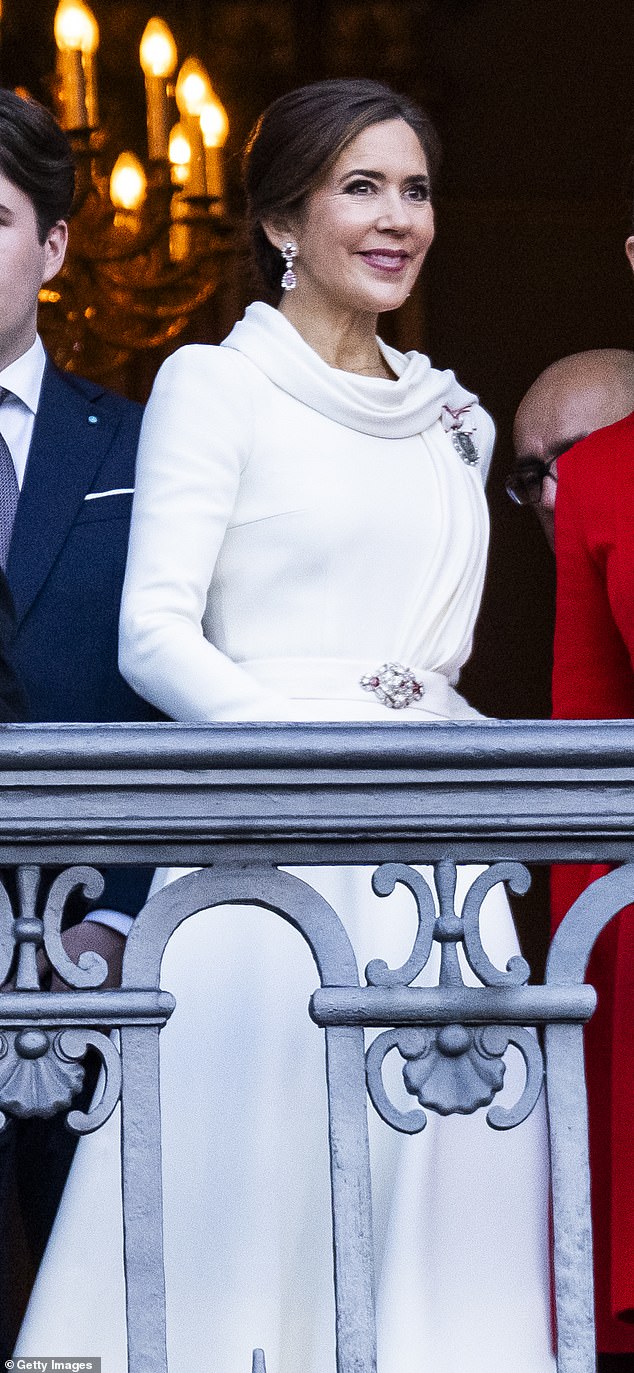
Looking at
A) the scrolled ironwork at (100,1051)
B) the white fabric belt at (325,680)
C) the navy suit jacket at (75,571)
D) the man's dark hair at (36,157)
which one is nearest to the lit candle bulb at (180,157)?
the man's dark hair at (36,157)

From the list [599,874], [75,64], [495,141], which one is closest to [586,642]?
[599,874]

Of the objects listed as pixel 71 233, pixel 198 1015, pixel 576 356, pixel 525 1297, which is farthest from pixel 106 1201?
pixel 71 233

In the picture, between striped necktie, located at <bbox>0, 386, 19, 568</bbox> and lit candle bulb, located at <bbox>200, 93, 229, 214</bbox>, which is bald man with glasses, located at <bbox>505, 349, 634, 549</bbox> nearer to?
striped necktie, located at <bbox>0, 386, 19, 568</bbox>

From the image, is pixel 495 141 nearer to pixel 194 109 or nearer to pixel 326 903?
pixel 194 109

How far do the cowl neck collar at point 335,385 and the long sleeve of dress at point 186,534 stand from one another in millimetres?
58

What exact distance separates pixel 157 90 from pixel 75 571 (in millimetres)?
3245

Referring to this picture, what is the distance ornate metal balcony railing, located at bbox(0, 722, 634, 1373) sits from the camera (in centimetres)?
216

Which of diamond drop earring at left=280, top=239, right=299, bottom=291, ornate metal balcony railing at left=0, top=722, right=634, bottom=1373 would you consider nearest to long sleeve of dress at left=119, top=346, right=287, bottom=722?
diamond drop earring at left=280, top=239, right=299, bottom=291

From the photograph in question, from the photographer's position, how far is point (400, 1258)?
8.26 ft

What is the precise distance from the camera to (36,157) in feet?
10.3

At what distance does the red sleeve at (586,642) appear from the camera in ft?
9.54

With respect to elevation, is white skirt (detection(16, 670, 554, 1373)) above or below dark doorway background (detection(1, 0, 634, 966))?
below

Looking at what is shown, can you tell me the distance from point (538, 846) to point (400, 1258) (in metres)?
0.58

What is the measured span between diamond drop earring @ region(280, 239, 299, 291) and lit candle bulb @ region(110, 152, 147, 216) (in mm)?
3063
